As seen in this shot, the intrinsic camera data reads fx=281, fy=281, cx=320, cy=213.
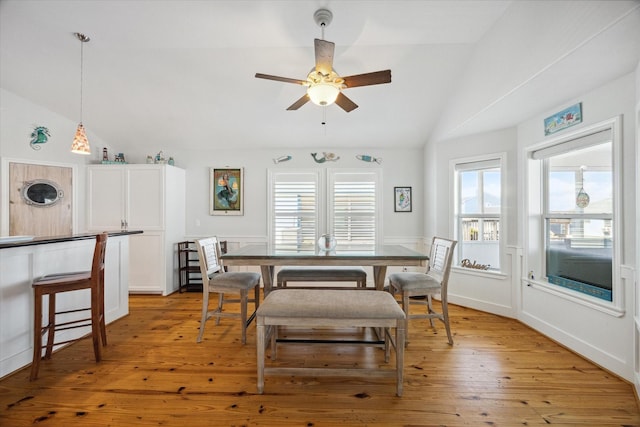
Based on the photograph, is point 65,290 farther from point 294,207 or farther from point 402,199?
point 402,199

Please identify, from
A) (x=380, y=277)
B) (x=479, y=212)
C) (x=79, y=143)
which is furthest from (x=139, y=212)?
(x=479, y=212)

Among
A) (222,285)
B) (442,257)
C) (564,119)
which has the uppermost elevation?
(564,119)

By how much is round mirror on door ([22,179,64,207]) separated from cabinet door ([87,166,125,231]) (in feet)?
1.24

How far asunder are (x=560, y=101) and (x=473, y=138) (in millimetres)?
1121

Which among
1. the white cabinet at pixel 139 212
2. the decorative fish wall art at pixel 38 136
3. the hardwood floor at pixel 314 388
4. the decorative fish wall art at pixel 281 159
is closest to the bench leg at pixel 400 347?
the hardwood floor at pixel 314 388

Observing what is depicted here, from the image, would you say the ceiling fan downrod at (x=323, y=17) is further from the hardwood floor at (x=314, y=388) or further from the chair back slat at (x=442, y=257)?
the hardwood floor at (x=314, y=388)

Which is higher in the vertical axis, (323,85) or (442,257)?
(323,85)

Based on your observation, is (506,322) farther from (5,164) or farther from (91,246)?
(5,164)

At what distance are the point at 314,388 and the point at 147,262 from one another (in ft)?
11.6

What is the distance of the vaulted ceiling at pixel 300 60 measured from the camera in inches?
87.3

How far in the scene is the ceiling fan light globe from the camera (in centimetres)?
223

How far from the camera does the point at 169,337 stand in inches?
113

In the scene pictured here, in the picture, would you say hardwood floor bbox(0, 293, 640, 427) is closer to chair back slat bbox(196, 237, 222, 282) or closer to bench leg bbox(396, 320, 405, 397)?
bench leg bbox(396, 320, 405, 397)

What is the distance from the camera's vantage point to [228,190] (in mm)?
4867
